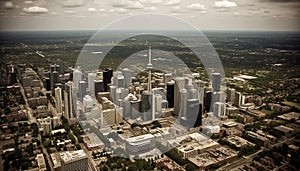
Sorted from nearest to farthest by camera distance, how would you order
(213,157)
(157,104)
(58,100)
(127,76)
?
1. (213,157)
2. (157,104)
3. (58,100)
4. (127,76)

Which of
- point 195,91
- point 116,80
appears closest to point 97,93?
point 116,80

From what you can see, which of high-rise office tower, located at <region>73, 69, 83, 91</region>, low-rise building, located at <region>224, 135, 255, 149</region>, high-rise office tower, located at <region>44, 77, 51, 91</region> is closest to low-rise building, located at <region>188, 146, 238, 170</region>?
low-rise building, located at <region>224, 135, 255, 149</region>

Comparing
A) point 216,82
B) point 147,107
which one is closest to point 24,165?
point 147,107

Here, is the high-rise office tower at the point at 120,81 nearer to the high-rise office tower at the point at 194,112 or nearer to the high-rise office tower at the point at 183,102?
the high-rise office tower at the point at 183,102

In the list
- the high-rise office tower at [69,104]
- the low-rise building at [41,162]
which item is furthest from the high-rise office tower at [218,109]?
the low-rise building at [41,162]

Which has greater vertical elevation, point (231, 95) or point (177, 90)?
point (177, 90)

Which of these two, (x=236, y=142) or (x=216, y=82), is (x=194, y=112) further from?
(x=216, y=82)

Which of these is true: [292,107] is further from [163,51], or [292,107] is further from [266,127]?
[163,51]

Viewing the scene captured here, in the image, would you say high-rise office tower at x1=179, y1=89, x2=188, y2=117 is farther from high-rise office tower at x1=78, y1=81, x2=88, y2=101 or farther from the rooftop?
the rooftop
